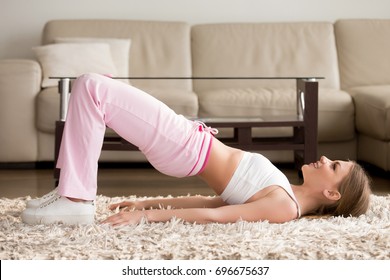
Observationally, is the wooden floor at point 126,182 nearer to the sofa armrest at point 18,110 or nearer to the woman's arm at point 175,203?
the sofa armrest at point 18,110

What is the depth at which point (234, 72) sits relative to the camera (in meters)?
A: 5.14

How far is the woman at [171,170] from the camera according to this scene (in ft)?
8.30

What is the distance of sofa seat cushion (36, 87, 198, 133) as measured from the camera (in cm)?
457

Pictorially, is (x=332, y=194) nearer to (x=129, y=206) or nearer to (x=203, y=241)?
(x=203, y=241)

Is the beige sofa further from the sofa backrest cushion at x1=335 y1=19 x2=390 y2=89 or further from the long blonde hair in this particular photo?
the long blonde hair

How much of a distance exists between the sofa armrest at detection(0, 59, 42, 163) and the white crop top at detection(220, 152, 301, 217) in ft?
7.49

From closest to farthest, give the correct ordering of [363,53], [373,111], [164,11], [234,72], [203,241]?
1. [203,241]
2. [373,111]
3. [234,72]
4. [363,53]
5. [164,11]

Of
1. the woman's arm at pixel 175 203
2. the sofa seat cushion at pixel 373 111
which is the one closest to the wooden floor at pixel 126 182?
the sofa seat cushion at pixel 373 111

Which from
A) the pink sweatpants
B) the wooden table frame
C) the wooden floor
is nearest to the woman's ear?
the pink sweatpants

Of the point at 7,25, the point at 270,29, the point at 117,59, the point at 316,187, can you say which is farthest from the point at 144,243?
the point at 7,25

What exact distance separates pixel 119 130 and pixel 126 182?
1557 mm

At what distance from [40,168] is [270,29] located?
1758mm

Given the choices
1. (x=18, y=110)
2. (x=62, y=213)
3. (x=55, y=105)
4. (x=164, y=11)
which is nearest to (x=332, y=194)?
(x=62, y=213)
